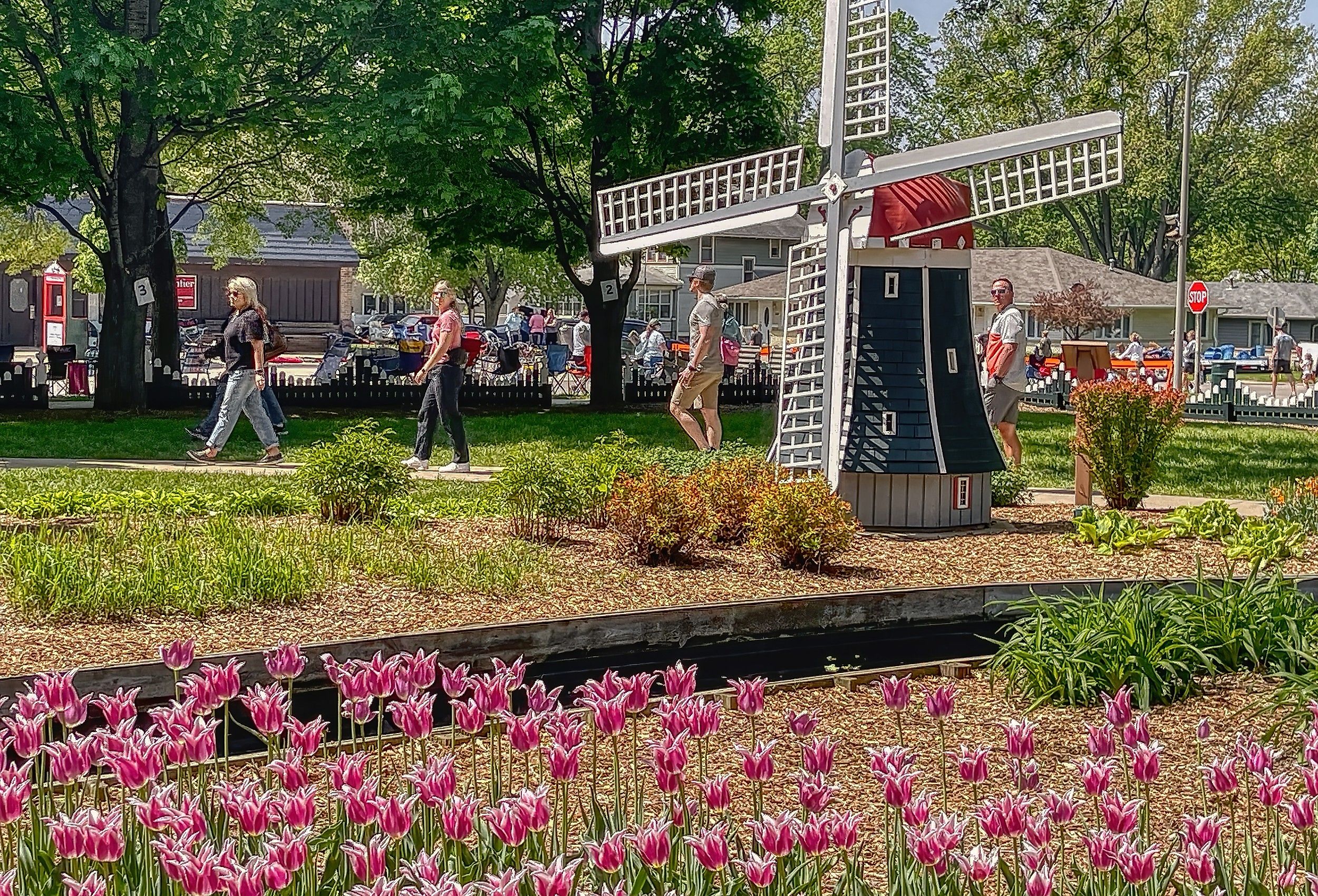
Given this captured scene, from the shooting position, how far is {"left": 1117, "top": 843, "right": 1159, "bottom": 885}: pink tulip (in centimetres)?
350

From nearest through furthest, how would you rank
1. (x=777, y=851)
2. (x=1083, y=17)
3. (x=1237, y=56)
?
(x=777, y=851) → (x=1083, y=17) → (x=1237, y=56)

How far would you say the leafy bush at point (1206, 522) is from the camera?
42.8 ft

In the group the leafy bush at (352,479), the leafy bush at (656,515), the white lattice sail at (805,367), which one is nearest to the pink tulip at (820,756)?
the leafy bush at (656,515)

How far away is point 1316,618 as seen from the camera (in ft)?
26.1

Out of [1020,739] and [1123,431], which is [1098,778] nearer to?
[1020,739]

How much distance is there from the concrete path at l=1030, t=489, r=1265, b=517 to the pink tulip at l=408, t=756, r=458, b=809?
11.7m

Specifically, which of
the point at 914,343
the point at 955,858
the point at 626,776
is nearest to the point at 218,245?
the point at 914,343

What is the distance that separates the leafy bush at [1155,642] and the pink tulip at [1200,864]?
3.95 m

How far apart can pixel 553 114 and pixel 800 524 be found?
16.3m

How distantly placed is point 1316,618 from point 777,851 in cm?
518

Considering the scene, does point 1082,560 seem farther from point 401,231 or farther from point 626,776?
point 401,231

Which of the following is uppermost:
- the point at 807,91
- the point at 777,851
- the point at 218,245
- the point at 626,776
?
the point at 807,91

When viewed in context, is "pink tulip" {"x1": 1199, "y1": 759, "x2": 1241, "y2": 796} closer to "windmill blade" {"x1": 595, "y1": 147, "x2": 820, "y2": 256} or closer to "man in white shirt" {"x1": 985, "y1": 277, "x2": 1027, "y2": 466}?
"windmill blade" {"x1": 595, "y1": 147, "x2": 820, "y2": 256}

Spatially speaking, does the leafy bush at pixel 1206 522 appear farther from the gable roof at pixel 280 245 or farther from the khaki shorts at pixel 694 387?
the gable roof at pixel 280 245
